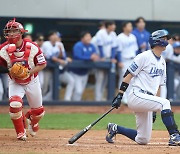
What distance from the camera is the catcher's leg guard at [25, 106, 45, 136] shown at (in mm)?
9164

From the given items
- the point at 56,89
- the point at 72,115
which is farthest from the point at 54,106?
the point at 72,115

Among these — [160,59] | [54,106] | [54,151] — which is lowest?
[54,106]

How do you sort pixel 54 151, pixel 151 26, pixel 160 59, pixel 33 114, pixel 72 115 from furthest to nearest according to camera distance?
pixel 151 26, pixel 72 115, pixel 33 114, pixel 160 59, pixel 54 151

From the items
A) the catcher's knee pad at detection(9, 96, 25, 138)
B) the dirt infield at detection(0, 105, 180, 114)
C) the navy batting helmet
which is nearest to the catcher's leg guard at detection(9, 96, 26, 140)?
the catcher's knee pad at detection(9, 96, 25, 138)

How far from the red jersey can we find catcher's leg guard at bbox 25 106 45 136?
51 cm

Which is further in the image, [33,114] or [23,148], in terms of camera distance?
[33,114]

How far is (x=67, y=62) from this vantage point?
1472 centimetres

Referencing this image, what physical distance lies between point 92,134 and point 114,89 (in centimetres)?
533

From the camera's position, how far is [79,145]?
26.5 feet

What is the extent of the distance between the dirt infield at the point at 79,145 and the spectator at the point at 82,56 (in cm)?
501

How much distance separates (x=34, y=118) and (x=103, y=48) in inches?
233

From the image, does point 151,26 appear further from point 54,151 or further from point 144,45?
point 54,151

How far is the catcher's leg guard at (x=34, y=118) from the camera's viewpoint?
361 inches

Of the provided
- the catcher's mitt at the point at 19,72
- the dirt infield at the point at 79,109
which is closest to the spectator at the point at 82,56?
the dirt infield at the point at 79,109
